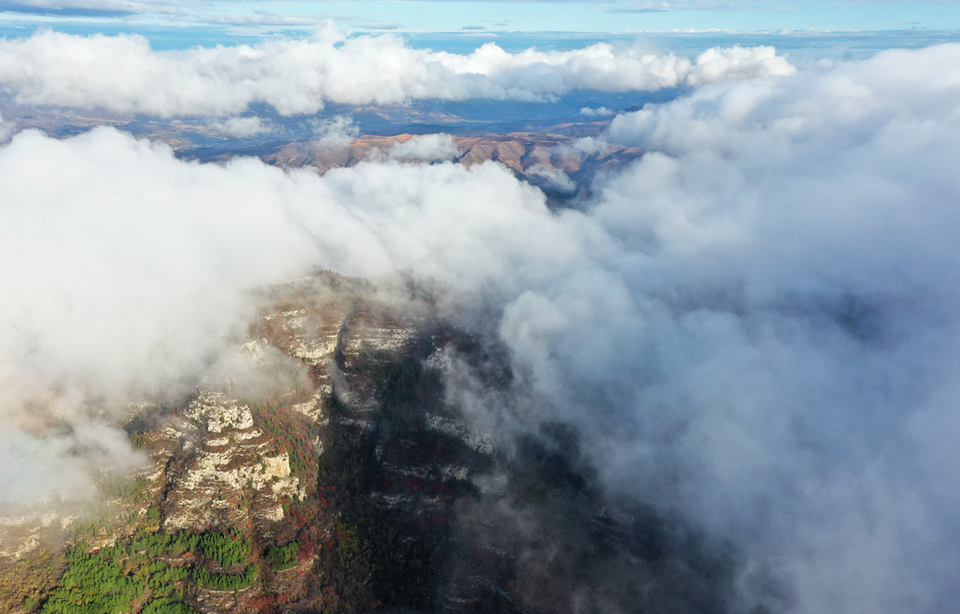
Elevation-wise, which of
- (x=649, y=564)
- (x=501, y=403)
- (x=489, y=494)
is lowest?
(x=649, y=564)

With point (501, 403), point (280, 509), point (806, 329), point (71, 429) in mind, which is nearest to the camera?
point (71, 429)

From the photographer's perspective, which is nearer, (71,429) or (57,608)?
(57,608)

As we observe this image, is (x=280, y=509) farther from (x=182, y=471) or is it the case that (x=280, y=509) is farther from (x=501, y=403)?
(x=501, y=403)

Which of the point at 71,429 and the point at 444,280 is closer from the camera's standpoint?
the point at 71,429

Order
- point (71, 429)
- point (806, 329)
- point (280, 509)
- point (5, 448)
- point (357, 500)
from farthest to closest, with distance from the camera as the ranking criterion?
1. point (806, 329)
2. point (357, 500)
3. point (280, 509)
4. point (71, 429)
5. point (5, 448)

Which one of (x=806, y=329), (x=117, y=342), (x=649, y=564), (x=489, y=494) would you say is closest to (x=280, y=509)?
(x=489, y=494)

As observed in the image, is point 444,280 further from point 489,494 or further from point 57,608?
point 57,608

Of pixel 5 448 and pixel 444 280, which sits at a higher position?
pixel 5 448

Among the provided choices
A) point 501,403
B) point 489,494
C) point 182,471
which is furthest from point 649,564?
point 182,471

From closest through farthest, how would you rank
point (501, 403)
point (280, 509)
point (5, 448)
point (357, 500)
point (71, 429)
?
1. point (5, 448)
2. point (71, 429)
3. point (280, 509)
4. point (357, 500)
5. point (501, 403)
